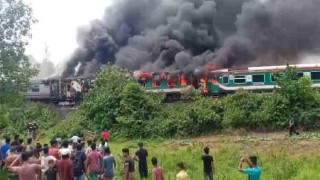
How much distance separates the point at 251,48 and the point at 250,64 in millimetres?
1538

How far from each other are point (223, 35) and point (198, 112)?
22534 mm

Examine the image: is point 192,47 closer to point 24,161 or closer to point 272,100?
point 272,100

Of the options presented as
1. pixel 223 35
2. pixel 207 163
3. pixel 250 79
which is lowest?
pixel 207 163

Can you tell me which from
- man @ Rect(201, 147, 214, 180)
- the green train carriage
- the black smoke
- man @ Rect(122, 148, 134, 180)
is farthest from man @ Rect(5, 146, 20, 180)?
the black smoke

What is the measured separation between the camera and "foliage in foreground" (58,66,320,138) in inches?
1038

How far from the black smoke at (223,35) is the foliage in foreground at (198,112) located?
36.3 ft

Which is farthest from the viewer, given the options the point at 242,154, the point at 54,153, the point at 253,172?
the point at 242,154

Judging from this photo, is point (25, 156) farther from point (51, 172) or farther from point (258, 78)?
point (258, 78)

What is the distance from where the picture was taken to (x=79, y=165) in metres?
11.4

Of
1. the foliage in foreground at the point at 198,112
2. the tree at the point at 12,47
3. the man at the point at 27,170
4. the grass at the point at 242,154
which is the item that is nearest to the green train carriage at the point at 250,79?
the foliage in foreground at the point at 198,112

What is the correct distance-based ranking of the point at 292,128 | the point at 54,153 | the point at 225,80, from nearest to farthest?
1. the point at 54,153
2. the point at 292,128
3. the point at 225,80

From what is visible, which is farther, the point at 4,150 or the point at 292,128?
the point at 292,128

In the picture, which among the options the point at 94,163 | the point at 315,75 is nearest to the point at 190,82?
the point at 315,75

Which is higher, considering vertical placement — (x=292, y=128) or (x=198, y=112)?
(x=198, y=112)
